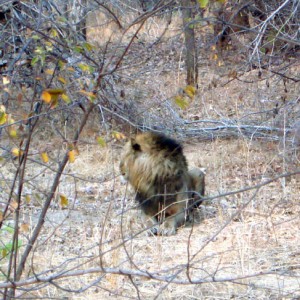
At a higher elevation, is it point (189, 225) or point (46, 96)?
point (46, 96)

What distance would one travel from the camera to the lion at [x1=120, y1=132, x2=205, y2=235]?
752cm

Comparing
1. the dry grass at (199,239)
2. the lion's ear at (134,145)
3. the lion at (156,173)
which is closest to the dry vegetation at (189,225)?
the dry grass at (199,239)

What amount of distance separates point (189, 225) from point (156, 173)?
61 cm

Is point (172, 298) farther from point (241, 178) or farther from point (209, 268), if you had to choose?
point (241, 178)

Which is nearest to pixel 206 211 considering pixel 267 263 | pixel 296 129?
pixel 296 129

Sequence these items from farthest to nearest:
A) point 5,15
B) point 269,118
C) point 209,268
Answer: point 269,118
point 5,15
point 209,268

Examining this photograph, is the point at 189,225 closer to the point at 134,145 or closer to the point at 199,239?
the point at 199,239

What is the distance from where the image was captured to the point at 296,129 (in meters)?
7.43

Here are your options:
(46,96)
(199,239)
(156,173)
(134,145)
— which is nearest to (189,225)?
(156,173)

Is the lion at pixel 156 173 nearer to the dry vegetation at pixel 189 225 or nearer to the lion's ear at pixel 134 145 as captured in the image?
the lion's ear at pixel 134 145

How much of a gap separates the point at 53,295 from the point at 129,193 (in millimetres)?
3297

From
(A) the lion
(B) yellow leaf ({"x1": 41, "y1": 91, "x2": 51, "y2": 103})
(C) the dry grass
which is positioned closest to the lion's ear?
(A) the lion

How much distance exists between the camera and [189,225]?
7641 mm

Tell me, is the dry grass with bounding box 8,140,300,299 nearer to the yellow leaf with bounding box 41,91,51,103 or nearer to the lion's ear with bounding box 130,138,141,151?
the lion's ear with bounding box 130,138,141,151
